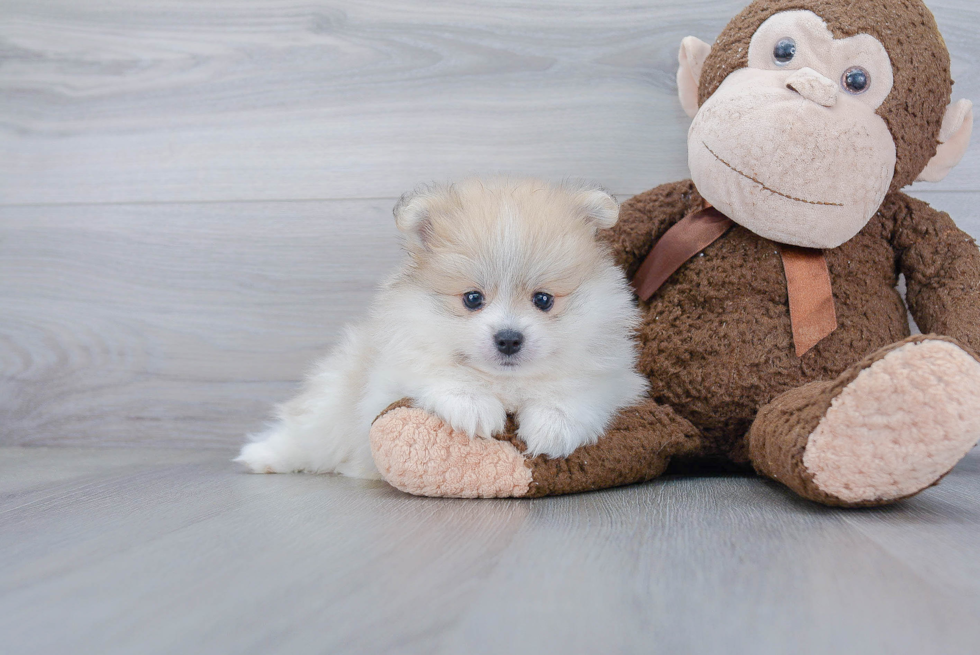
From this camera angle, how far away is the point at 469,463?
3.41 feet

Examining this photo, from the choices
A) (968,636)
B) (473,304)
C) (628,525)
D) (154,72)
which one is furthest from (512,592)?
(154,72)

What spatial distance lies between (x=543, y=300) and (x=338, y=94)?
0.87m

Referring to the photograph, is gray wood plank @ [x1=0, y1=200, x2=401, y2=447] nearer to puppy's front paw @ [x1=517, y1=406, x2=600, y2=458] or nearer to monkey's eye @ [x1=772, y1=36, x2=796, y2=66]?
puppy's front paw @ [x1=517, y1=406, x2=600, y2=458]

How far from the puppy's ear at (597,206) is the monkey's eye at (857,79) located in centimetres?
40

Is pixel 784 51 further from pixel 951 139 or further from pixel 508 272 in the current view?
pixel 508 272

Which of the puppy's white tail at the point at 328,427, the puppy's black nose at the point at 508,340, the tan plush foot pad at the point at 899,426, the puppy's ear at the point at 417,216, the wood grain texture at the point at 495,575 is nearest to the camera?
the wood grain texture at the point at 495,575

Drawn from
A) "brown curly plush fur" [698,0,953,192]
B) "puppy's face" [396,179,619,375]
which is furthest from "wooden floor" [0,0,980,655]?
"brown curly plush fur" [698,0,953,192]

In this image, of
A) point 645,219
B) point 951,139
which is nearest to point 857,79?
point 951,139

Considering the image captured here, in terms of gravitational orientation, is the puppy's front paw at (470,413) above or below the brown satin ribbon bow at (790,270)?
below

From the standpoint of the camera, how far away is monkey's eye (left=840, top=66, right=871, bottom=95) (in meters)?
1.12

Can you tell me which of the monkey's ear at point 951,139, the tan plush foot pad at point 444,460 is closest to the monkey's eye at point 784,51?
the monkey's ear at point 951,139

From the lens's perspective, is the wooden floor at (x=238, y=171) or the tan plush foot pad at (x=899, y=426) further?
the wooden floor at (x=238, y=171)

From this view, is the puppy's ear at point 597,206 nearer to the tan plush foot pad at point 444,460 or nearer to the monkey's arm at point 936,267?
the tan plush foot pad at point 444,460

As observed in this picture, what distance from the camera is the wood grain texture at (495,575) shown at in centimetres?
59
